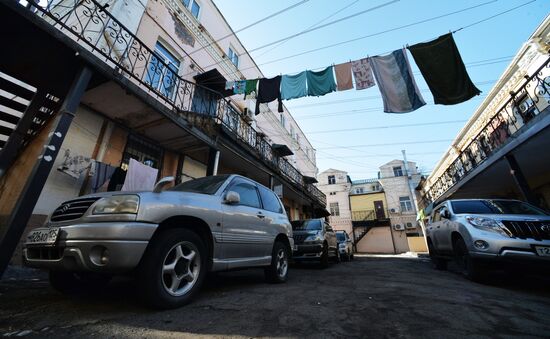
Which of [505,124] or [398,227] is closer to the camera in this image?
[505,124]

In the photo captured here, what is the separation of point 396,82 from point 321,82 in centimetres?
247

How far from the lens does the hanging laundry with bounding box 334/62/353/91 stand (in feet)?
26.8

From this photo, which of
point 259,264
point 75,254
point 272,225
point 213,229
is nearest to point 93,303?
point 75,254

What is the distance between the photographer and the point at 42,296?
8.68ft

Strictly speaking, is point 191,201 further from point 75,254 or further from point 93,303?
point 93,303

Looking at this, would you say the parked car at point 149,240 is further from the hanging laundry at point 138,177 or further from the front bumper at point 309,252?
the front bumper at point 309,252

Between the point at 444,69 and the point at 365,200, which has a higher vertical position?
the point at 365,200

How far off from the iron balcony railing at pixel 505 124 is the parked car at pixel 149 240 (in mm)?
8079

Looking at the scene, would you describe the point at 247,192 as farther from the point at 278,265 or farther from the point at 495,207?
the point at 495,207

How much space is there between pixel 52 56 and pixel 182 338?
519 cm

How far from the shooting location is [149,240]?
2270mm

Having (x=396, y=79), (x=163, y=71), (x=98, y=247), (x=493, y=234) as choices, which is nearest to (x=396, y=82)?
(x=396, y=79)

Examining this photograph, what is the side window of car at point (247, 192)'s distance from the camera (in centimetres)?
381

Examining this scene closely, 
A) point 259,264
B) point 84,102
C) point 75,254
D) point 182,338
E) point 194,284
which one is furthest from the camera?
point 84,102
